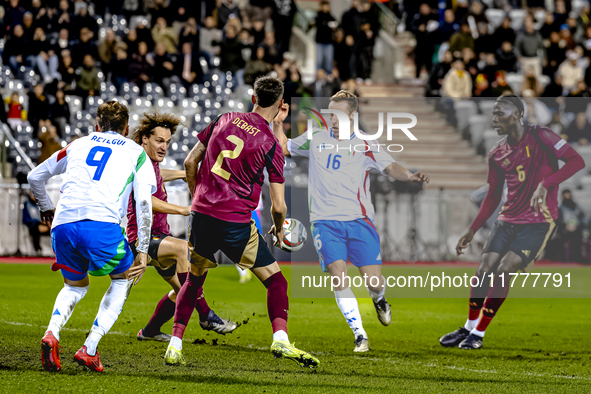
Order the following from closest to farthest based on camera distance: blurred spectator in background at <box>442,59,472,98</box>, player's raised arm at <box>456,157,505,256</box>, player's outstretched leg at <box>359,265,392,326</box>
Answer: player's outstretched leg at <box>359,265,392,326</box> < player's raised arm at <box>456,157,505,256</box> < blurred spectator in background at <box>442,59,472,98</box>

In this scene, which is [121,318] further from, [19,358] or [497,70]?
Answer: [497,70]

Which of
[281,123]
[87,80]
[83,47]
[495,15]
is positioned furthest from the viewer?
[495,15]

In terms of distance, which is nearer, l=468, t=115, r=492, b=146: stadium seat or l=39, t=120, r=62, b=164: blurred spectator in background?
l=468, t=115, r=492, b=146: stadium seat

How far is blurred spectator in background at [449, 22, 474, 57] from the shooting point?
55.8 feet

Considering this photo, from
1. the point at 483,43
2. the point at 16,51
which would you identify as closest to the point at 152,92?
the point at 16,51

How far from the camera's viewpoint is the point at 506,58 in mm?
17047

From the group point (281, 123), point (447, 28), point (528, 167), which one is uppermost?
point (447, 28)

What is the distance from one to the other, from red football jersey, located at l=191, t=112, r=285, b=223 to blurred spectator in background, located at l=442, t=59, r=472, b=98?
33.4 feet

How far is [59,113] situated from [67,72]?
3.95ft

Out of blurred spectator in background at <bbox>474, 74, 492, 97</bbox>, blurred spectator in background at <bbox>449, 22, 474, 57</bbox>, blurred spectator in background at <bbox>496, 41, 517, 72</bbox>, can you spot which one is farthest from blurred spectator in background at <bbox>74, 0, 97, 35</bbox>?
blurred spectator in background at <bbox>496, 41, 517, 72</bbox>

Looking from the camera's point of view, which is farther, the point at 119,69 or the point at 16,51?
the point at 16,51

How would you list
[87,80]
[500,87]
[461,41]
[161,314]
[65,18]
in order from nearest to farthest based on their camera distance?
1. [161,314]
2. [500,87]
3. [87,80]
4. [65,18]
5. [461,41]

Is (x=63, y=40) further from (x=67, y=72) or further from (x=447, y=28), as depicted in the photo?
(x=447, y=28)

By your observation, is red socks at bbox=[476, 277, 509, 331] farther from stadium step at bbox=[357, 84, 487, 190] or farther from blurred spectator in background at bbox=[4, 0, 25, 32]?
blurred spectator in background at bbox=[4, 0, 25, 32]
